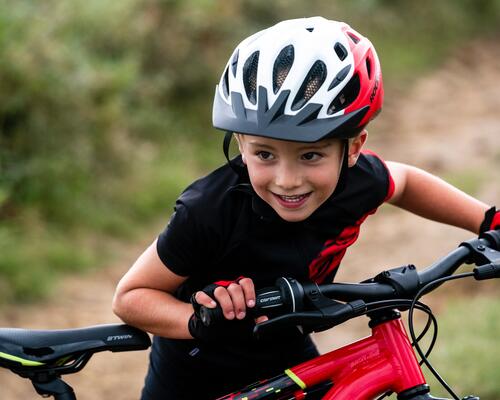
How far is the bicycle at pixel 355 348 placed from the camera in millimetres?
2334

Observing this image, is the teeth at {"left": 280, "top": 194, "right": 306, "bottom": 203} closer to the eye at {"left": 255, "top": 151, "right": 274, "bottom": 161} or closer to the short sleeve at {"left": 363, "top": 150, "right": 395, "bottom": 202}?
the eye at {"left": 255, "top": 151, "right": 274, "bottom": 161}

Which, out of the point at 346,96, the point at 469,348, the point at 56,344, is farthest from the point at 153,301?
the point at 469,348

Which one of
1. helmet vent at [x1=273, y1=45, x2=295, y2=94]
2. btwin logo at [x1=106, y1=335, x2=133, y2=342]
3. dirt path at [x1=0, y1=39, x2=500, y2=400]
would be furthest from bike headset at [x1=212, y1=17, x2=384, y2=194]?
dirt path at [x1=0, y1=39, x2=500, y2=400]

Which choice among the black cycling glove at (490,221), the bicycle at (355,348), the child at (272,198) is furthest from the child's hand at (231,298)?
the black cycling glove at (490,221)

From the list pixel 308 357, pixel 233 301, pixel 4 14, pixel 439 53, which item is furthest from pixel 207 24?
pixel 233 301

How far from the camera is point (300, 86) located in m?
2.35

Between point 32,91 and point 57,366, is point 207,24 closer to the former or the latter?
point 32,91

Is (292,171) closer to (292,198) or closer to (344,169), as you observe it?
(292,198)

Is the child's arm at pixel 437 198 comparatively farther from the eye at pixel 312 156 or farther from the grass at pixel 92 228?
the grass at pixel 92 228

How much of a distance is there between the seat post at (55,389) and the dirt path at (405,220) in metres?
2.61

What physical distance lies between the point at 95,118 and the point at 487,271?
547 cm

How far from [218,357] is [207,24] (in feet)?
25.1

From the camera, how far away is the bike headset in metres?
2.29

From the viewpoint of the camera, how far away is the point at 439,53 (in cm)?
1402
